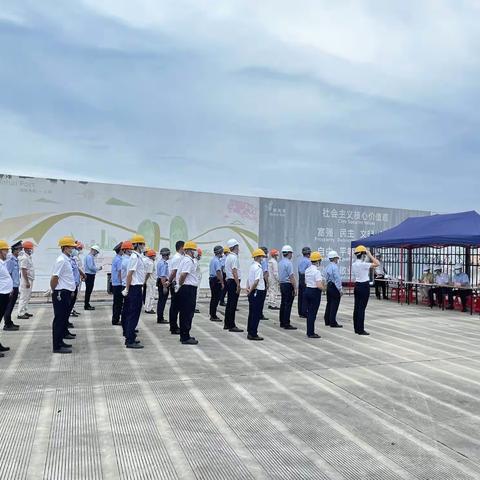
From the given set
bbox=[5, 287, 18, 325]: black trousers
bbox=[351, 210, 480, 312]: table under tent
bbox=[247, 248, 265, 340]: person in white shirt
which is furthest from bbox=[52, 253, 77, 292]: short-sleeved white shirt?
bbox=[351, 210, 480, 312]: table under tent

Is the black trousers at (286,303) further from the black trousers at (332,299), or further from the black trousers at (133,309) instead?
the black trousers at (133,309)

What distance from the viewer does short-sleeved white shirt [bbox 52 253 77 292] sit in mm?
7330

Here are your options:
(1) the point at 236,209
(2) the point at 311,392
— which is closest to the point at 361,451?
(2) the point at 311,392

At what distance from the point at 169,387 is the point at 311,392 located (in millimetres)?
1602

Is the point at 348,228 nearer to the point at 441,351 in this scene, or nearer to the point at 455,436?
the point at 441,351

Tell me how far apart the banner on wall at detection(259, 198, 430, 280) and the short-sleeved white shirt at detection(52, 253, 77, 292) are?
40.9ft

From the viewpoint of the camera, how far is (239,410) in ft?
15.8

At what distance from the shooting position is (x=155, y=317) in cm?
1152

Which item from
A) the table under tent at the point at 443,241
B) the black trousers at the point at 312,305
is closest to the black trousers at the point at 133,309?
the black trousers at the point at 312,305

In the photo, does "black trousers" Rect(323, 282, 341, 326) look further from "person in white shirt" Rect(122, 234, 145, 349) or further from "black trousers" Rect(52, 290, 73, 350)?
"black trousers" Rect(52, 290, 73, 350)

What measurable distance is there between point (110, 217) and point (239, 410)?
13.0 meters

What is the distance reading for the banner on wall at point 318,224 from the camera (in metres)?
19.7

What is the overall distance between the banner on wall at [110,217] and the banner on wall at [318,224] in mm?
747

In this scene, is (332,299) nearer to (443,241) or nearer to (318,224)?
(443,241)
